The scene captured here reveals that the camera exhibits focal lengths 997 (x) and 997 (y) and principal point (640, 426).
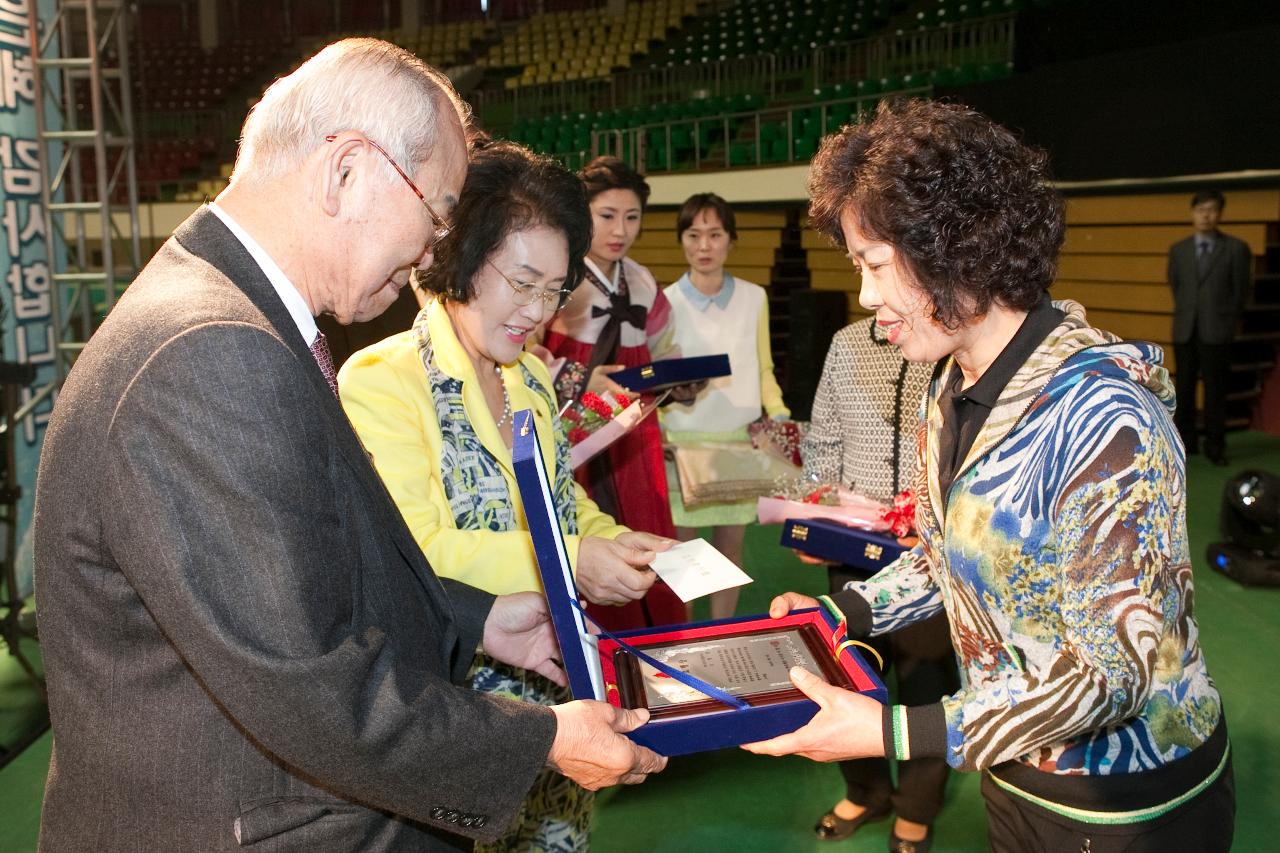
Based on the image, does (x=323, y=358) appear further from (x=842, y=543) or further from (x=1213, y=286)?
(x=1213, y=286)

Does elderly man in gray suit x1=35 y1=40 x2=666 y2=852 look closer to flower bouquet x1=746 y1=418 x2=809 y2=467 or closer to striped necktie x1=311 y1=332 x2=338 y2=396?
striped necktie x1=311 y1=332 x2=338 y2=396

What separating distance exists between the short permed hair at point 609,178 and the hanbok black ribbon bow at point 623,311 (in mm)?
388

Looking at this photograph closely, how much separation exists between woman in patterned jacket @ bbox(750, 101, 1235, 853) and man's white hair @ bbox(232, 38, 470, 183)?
25.2 inches

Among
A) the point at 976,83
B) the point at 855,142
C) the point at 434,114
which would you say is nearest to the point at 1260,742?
the point at 855,142

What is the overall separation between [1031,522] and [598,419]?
1.54m

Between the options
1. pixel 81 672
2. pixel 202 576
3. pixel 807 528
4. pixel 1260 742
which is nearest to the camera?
pixel 202 576

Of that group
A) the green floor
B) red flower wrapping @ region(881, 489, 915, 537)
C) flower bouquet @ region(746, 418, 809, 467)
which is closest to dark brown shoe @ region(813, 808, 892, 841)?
the green floor

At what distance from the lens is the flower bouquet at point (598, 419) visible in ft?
8.47

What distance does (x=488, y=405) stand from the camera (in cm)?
185

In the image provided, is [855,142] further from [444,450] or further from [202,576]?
[202,576]

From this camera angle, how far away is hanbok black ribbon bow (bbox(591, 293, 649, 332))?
11.0ft

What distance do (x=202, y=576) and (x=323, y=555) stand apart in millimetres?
108

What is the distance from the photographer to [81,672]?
3.26 feet

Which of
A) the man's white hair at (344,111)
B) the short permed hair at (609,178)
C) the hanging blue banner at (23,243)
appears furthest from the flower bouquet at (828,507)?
the hanging blue banner at (23,243)
